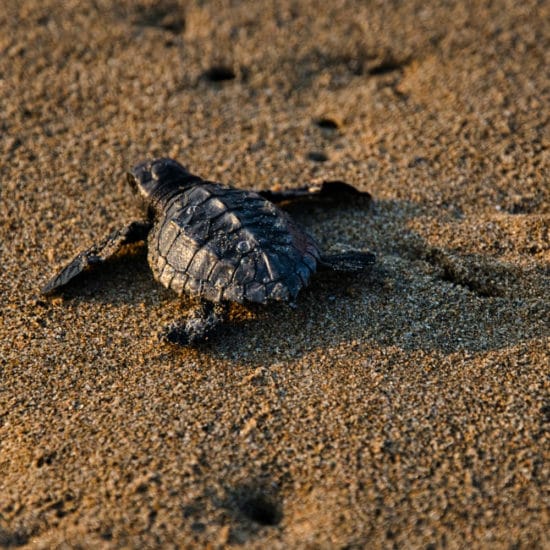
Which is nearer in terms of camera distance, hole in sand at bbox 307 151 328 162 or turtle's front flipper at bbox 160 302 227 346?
turtle's front flipper at bbox 160 302 227 346

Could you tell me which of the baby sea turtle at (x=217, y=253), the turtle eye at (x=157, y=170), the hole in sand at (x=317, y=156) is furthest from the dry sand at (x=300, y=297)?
the turtle eye at (x=157, y=170)

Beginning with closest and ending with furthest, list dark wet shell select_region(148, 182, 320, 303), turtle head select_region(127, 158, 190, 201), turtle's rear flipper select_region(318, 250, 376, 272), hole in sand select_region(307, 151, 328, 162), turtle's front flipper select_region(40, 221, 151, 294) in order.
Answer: dark wet shell select_region(148, 182, 320, 303) → turtle's rear flipper select_region(318, 250, 376, 272) → turtle's front flipper select_region(40, 221, 151, 294) → turtle head select_region(127, 158, 190, 201) → hole in sand select_region(307, 151, 328, 162)

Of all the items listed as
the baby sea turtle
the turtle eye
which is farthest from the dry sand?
the turtle eye

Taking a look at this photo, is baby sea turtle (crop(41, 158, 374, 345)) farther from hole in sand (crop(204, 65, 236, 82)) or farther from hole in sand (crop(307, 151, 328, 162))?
hole in sand (crop(204, 65, 236, 82))

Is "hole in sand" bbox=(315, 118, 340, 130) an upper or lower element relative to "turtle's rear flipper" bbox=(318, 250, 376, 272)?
upper

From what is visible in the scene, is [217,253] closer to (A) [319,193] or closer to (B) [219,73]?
(A) [319,193]

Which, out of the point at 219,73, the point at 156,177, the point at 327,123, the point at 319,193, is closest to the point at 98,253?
the point at 156,177
